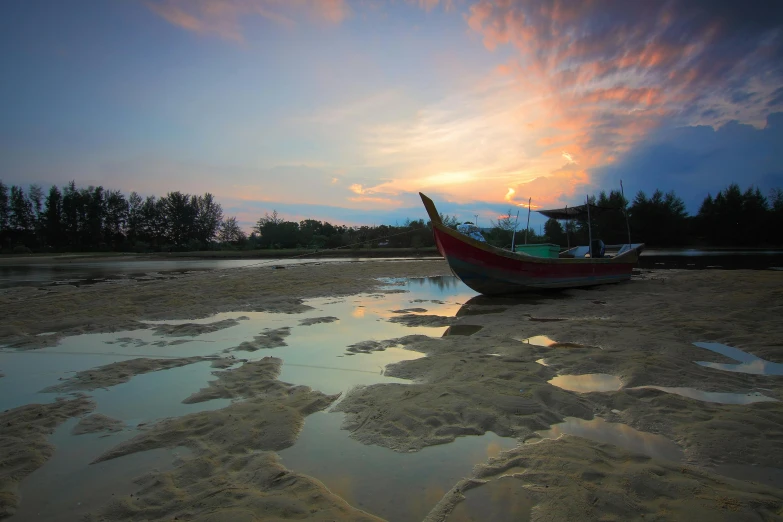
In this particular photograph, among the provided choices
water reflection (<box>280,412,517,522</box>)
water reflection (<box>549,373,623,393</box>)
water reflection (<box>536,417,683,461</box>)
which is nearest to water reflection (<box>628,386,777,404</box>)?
water reflection (<box>549,373,623,393</box>)

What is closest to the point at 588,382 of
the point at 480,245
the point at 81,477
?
the point at 81,477

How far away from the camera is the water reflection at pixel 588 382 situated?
387cm

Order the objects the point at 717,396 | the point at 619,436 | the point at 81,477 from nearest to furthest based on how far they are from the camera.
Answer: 1. the point at 81,477
2. the point at 619,436
3. the point at 717,396

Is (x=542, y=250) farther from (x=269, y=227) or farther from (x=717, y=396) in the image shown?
(x=269, y=227)

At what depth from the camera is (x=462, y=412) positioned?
10.8 ft

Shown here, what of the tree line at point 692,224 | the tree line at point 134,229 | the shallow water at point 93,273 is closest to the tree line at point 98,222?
the tree line at point 134,229

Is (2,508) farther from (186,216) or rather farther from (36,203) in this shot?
(36,203)

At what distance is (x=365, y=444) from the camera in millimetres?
2896

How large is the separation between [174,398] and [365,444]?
7.33 feet

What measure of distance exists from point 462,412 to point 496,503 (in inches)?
44.9

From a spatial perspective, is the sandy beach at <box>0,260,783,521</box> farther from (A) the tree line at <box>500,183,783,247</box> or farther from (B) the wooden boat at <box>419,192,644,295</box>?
(A) the tree line at <box>500,183,783,247</box>

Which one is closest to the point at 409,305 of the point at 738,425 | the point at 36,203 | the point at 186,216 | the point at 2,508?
the point at 738,425

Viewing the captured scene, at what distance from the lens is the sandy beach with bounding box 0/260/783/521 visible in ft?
7.10

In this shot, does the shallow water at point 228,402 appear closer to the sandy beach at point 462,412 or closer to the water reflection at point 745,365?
the sandy beach at point 462,412
